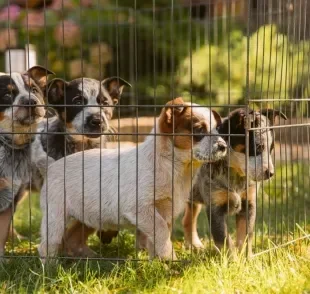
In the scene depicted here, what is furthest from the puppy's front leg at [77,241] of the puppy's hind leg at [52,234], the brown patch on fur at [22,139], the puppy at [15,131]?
the brown patch on fur at [22,139]

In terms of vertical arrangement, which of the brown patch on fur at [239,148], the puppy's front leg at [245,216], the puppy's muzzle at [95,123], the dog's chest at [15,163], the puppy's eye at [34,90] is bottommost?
the puppy's front leg at [245,216]

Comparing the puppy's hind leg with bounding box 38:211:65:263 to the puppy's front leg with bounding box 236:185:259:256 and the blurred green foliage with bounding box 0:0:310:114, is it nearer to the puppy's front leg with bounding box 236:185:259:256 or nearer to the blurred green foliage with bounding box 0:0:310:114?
the puppy's front leg with bounding box 236:185:259:256

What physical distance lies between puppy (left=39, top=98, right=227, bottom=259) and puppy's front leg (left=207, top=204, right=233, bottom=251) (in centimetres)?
30

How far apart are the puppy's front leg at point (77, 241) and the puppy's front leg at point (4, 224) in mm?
411

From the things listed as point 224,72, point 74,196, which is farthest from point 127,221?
point 224,72

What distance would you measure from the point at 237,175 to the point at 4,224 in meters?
1.66

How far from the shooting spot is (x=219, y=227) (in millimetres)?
5008

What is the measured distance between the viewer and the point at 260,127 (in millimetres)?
4672

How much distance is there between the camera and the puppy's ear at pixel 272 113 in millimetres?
4918

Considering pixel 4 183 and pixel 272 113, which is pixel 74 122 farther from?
pixel 272 113

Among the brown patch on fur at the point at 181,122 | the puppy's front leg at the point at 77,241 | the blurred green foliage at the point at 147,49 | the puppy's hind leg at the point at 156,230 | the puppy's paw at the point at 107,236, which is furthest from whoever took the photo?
the blurred green foliage at the point at 147,49

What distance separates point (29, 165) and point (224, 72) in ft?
19.7

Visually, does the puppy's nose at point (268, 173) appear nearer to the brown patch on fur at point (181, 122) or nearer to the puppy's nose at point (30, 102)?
the brown patch on fur at point (181, 122)

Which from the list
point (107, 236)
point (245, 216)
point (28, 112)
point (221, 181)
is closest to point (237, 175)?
point (221, 181)
